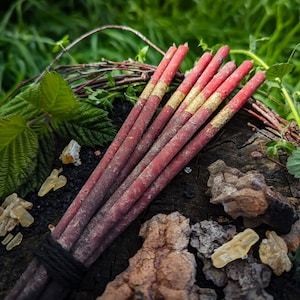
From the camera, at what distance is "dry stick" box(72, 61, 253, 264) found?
0.96 m

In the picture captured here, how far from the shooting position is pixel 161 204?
107cm

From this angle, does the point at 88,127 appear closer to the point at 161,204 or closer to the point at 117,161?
the point at 117,161

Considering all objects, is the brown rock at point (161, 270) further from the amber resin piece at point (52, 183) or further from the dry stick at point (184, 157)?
the amber resin piece at point (52, 183)

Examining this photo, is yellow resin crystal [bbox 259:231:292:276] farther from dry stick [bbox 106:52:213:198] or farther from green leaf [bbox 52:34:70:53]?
green leaf [bbox 52:34:70:53]

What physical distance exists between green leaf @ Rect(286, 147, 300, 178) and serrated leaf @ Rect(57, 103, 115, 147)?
1.41 ft

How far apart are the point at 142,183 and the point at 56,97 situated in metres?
0.31

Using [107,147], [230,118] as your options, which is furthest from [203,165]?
[107,147]

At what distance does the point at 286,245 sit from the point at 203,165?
10.6 inches

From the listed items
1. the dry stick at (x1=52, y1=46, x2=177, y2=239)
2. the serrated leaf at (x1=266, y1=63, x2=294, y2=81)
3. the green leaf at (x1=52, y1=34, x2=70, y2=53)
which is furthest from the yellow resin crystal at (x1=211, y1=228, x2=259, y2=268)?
the green leaf at (x1=52, y1=34, x2=70, y2=53)

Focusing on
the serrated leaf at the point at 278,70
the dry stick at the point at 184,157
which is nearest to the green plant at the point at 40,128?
the dry stick at the point at 184,157

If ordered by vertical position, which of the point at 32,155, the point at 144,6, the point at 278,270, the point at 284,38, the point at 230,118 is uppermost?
the point at 32,155

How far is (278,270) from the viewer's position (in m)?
0.95

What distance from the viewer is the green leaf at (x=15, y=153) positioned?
1.11 m

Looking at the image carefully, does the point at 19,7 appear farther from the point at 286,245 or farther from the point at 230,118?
the point at 286,245
